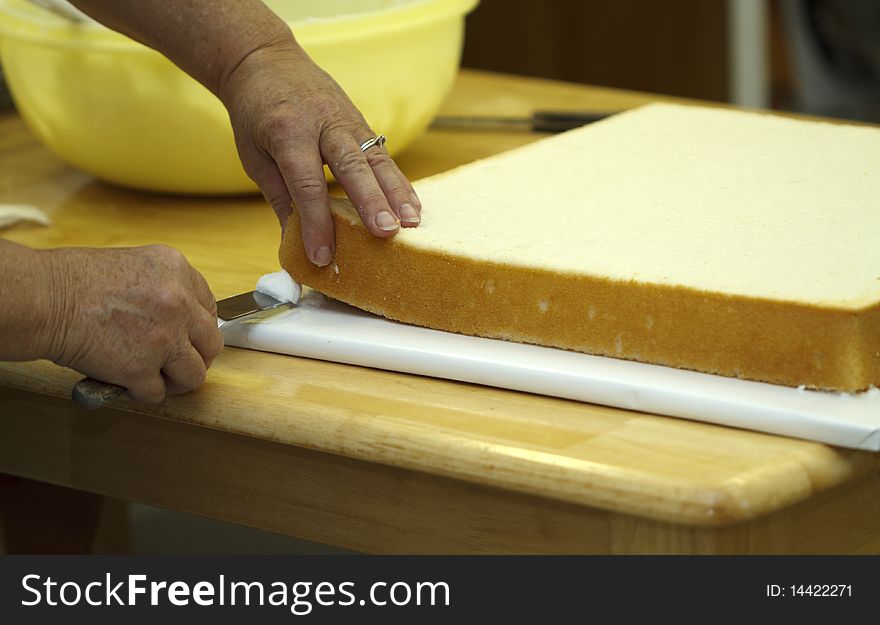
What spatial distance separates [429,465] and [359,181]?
0.29m

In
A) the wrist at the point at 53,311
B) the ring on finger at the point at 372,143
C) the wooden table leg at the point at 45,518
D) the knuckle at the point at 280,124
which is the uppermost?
the knuckle at the point at 280,124

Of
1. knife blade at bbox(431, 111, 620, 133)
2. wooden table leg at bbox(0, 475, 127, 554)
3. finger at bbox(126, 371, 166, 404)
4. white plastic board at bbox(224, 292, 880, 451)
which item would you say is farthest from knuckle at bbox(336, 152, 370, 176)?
wooden table leg at bbox(0, 475, 127, 554)

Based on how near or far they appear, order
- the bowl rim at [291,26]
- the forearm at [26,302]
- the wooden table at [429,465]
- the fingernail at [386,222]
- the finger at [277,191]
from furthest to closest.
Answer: the bowl rim at [291,26]
the finger at [277,191]
the fingernail at [386,222]
the forearm at [26,302]
the wooden table at [429,465]

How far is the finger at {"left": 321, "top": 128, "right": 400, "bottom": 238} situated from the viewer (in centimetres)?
101

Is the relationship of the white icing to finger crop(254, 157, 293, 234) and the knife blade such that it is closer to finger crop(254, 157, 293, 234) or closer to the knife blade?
finger crop(254, 157, 293, 234)

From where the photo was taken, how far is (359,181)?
1037 millimetres

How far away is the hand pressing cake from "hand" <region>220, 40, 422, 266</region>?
0.02 m

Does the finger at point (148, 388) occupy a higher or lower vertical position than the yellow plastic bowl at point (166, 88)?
lower

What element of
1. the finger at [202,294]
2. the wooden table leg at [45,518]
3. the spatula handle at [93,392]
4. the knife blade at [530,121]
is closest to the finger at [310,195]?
the finger at [202,294]

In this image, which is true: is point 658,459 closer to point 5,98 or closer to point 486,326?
point 486,326

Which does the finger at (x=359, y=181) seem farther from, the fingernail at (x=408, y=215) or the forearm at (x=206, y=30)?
the forearm at (x=206, y=30)

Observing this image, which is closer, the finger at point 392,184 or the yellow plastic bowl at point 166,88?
the finger at point 392,184

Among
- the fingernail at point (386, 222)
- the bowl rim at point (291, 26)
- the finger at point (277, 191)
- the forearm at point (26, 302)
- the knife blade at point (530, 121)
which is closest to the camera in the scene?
the forearm at point (26, 302)

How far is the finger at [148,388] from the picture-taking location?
2.99 ft
